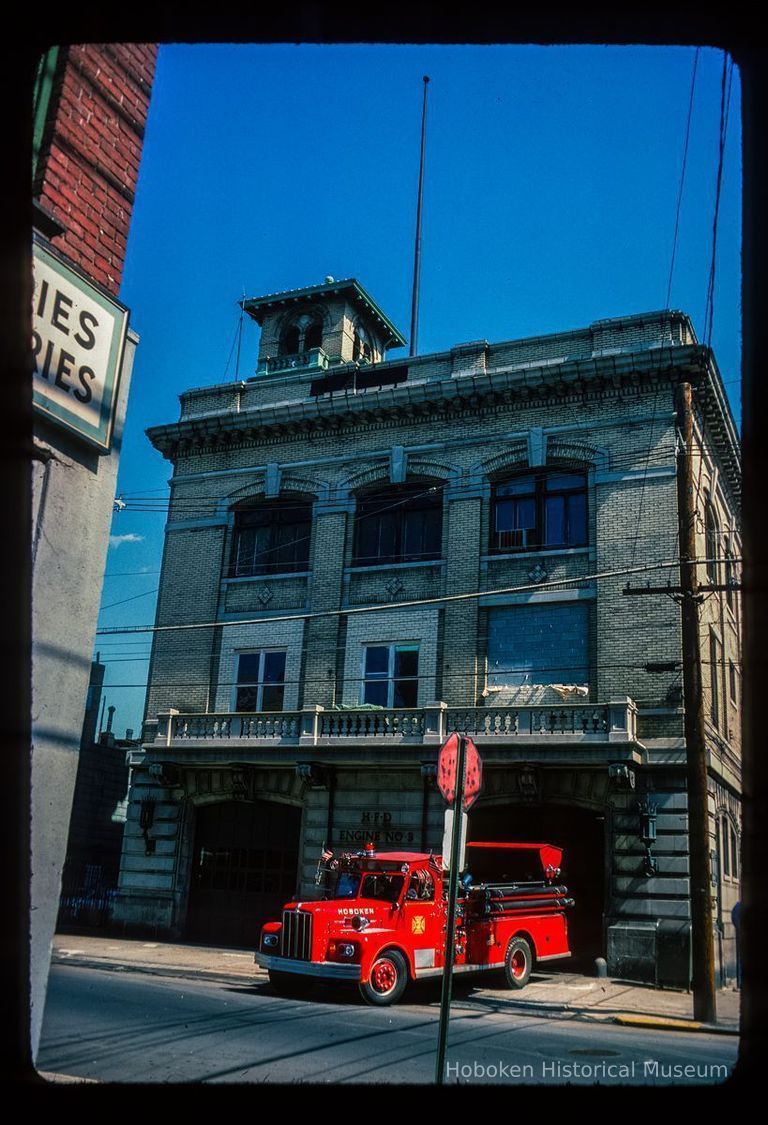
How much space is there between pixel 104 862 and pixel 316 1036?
29649mm

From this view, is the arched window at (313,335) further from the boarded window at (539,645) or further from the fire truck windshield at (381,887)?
the fire truck windshield at (381,887)

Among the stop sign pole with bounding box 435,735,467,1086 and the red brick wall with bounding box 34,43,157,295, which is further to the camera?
the stop sign pole with bounding box 435,735,467,1086

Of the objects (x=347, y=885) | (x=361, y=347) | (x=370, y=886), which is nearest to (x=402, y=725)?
(x=347, y=885)

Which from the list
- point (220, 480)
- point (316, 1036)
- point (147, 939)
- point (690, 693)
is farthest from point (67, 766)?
point (220, 480)

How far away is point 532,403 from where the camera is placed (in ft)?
86.6

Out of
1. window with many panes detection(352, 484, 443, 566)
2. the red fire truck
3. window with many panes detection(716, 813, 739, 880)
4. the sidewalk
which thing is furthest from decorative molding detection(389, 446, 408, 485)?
the sidewalk

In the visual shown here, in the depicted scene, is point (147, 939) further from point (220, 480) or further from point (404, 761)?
point (220, 480)

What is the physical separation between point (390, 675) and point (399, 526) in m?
4.35

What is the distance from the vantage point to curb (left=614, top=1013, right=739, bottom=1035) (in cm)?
1444

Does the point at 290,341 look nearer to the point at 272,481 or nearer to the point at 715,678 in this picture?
the point at 272,481

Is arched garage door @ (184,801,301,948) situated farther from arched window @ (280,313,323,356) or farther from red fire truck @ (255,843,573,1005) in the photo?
arched window @ (280,313,323,356)

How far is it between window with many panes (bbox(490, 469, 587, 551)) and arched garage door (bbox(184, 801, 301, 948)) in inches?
380

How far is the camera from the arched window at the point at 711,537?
86.4ft

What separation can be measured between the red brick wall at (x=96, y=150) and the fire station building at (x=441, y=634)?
1599 cm
